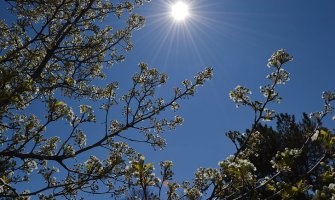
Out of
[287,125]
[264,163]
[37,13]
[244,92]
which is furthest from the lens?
[287,125]

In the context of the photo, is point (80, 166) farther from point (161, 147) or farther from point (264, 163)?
point (264, 163)

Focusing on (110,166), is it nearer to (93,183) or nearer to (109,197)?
(93,183)

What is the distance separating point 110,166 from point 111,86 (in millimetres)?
2910

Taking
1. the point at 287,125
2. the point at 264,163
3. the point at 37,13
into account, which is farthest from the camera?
the point at 287,125

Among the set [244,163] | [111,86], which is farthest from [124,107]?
[244,163]

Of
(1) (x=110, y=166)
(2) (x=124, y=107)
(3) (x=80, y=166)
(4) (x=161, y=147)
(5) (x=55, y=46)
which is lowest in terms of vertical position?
(1) (x=110, y=166)

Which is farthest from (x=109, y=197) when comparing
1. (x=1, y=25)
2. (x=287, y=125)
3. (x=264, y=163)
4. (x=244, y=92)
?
(x=287, y=125)

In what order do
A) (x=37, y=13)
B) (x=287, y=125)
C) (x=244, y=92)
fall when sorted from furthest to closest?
1. (x=287, y=125)
2. (x=37, y=13)
3. (x=244, y=92)

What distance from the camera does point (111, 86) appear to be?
318 inches

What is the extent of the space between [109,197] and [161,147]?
1.74 metres

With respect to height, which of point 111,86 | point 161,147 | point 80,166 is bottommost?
point 80,166

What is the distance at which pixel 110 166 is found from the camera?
5.59 metres

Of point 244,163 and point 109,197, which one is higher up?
point 109,197

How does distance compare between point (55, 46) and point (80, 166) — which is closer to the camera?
point (80, 166)
